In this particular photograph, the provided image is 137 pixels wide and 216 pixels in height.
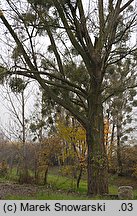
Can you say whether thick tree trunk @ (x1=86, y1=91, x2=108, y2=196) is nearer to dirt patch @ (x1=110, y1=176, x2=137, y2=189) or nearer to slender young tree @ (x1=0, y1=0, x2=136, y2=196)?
slender young tree @ (x1=0, y1=0, x2=136, y2=196)

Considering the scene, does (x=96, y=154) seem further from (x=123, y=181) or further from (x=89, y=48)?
(x=123, y=181)

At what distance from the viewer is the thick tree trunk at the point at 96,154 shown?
11391mm

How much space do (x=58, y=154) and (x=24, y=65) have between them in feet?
30.7

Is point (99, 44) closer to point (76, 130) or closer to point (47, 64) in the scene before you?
point (47, 64)

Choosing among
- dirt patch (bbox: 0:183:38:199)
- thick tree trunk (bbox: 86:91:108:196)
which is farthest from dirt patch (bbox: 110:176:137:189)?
thick tree trunk (bbox: 86:91:108:196)

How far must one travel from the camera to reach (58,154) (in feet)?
66.8

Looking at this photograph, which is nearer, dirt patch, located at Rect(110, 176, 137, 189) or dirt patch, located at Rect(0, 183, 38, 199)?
dirt patch, located at Rect(0, 183, 38, 199)

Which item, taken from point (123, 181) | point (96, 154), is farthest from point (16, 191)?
point (123, 181)

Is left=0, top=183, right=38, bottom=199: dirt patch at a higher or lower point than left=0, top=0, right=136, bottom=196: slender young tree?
lower

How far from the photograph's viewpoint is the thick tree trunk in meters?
11.4

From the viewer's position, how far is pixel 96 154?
11445 mm

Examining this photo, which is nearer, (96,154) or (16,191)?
(96,154)

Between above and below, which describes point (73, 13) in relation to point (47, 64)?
above

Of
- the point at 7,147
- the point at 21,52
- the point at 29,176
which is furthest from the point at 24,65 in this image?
the point at 7,147
